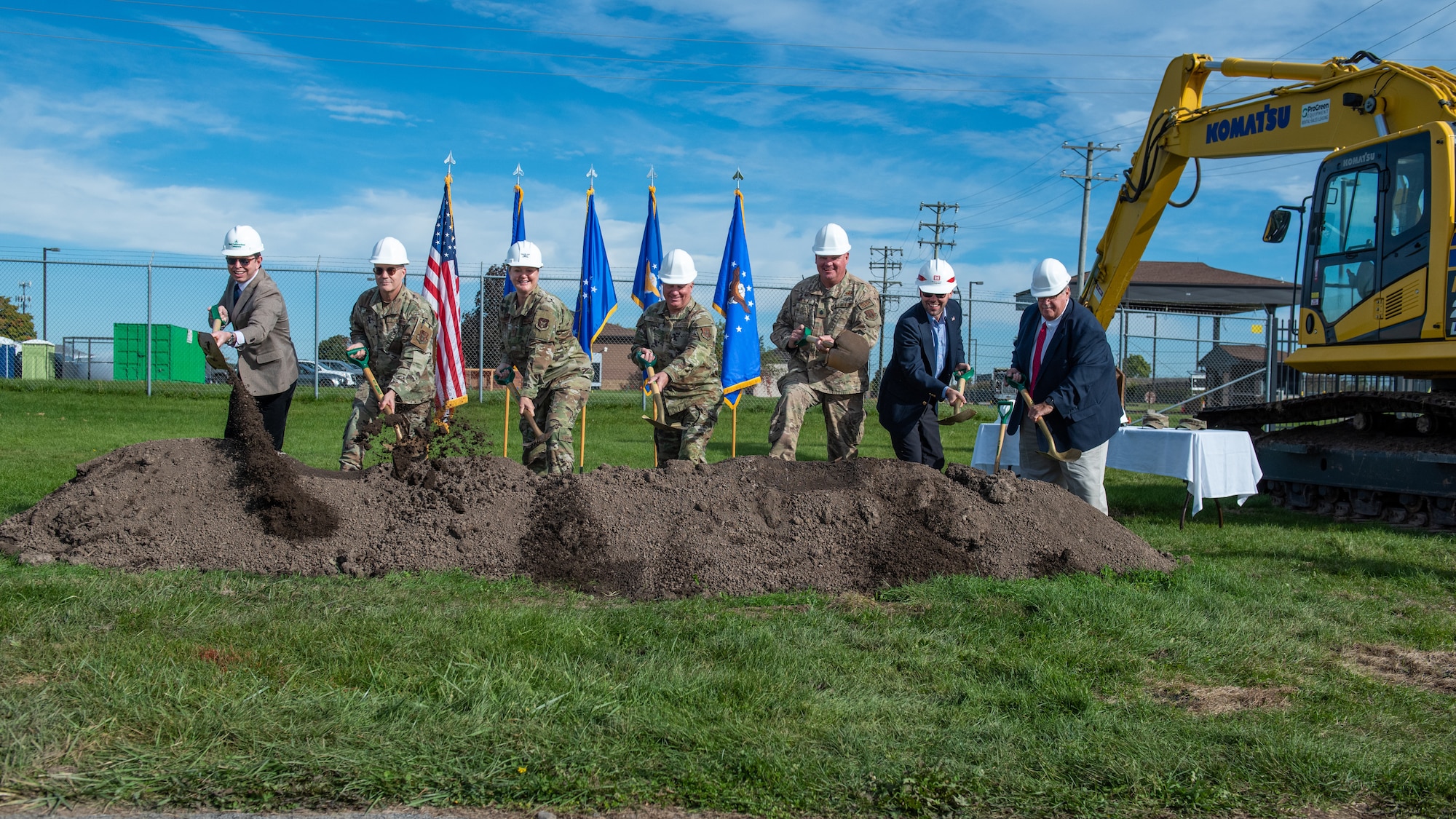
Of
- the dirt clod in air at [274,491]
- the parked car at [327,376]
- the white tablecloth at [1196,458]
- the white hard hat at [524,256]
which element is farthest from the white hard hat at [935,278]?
the parked car at [327,376]

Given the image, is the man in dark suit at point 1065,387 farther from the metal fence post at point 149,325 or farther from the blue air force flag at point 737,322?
the metal fence post at point 149,325

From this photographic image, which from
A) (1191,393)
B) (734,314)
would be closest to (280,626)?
(734,314)

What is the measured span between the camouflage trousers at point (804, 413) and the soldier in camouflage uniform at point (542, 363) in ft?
5.05

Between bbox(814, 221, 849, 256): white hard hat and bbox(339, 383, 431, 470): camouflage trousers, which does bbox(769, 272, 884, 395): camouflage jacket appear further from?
bbox(339, 383, 431, 470): camouflage trousers

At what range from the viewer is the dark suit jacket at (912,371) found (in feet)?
25.4

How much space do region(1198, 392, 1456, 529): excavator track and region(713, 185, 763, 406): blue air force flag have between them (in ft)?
18.4

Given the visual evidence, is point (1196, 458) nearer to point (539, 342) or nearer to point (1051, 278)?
point (1051, 278)

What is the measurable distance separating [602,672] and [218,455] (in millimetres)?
3807

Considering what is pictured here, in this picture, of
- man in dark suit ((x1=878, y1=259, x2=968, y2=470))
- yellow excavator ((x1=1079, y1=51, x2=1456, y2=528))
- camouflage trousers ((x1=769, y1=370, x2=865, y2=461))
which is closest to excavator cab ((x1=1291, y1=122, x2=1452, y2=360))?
yellow excavator ((x1=1079, y1=51, x2=1456, y2=528))

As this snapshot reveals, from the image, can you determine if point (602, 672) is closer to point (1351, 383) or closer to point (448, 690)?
point (448, 690)

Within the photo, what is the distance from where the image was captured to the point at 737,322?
41.7 feet

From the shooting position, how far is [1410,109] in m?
9.04

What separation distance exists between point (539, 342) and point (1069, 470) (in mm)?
4023

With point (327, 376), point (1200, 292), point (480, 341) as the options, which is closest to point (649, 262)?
point (480, 341)
